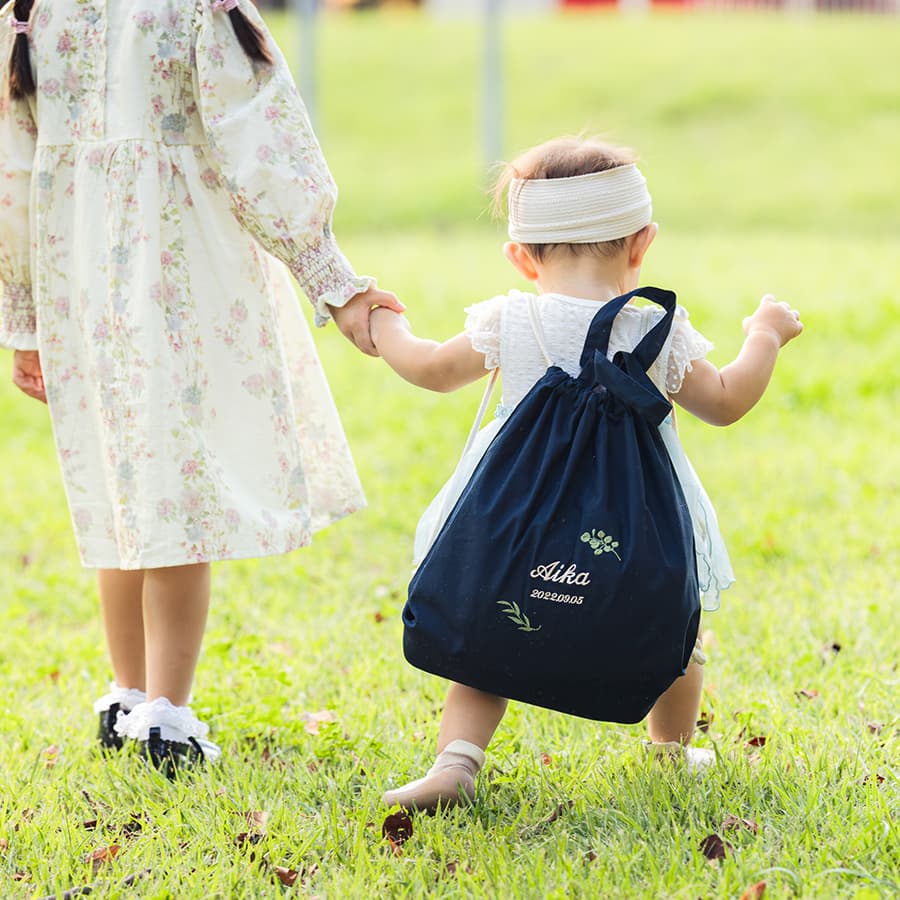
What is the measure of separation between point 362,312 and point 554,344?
50 cm

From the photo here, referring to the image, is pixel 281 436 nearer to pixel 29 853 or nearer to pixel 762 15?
pixel 29 853

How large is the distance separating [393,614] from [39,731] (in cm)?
114

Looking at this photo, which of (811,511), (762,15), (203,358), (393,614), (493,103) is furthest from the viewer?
(762,15)

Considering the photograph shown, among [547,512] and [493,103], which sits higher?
[547,512]

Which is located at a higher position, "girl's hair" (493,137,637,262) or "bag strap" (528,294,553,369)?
"girl's hair" (493,137,637,262)

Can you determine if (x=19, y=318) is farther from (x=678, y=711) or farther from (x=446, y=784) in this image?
(x=678, y=711)

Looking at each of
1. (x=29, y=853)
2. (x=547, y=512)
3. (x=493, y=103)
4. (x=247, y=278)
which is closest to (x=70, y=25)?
(x=247, y=278)

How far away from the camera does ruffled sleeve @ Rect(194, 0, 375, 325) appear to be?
2857mm

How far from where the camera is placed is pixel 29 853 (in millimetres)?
2570

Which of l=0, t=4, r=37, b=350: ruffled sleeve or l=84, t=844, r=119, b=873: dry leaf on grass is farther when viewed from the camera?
l=0, t=4, r=37, b=350: ruffled sleeve

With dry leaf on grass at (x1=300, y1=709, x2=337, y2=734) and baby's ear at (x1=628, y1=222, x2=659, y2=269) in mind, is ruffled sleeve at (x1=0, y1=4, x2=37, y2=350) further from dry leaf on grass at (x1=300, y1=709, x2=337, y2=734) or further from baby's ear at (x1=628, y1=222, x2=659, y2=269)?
baby's ear at (x1=628, y1=222, x2=659, y2=269)

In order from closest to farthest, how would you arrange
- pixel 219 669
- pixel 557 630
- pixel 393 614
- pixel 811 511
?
pixel 557 630 → pixel 219 669 → pixel 393 614 → pixel 811 511

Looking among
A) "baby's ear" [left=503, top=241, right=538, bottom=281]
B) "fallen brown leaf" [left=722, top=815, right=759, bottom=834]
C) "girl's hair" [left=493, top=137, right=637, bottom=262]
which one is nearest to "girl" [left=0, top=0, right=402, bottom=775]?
"baby's ear" [left=503, top=241, right=538, bottom=281]

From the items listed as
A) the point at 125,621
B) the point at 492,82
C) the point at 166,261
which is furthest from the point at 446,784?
the point at 492,82
